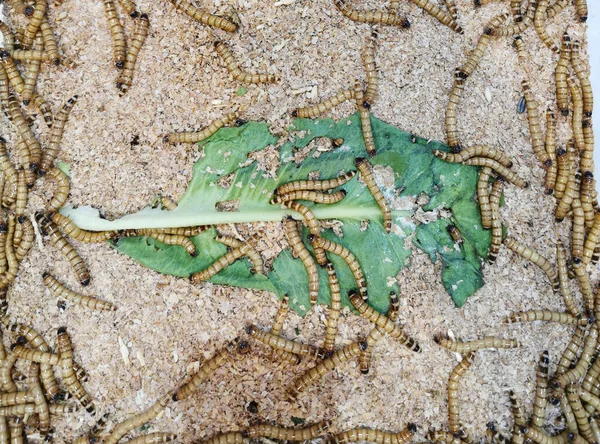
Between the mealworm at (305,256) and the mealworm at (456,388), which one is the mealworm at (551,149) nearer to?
the mealworm at (456,388)

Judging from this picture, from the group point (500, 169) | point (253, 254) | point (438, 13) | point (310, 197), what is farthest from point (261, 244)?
point (438, 13)

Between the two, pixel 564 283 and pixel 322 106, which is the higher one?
pixel 322 106

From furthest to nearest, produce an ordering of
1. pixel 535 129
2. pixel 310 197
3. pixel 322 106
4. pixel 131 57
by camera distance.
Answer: pixel 535 129 < pixel 131 57 < pixel 322 106 < pixel 310 197

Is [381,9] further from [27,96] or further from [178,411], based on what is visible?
[178,411]

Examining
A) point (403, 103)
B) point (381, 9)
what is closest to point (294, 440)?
point (403, 103)

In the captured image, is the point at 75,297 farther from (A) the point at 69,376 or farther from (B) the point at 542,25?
(B) the point at 542,25

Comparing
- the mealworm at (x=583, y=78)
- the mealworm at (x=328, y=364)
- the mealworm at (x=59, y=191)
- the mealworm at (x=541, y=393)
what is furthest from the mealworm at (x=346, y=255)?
the mealworm at (x=583, y=78)

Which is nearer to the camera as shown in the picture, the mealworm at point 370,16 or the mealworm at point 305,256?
the mealworm at point 305,256
